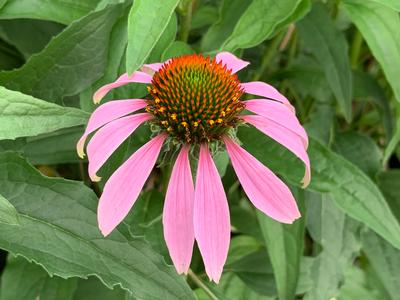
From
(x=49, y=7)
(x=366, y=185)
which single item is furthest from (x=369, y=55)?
(x=49, y=7)

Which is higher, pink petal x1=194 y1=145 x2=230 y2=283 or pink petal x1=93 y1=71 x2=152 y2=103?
pink petal x1=93 y1=71 x2=152 y2=103

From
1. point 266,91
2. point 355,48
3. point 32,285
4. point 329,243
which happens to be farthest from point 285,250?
point 355,48

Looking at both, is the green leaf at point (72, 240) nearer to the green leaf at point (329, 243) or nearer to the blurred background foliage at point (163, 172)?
the blurred background foliage at point (163, 172)

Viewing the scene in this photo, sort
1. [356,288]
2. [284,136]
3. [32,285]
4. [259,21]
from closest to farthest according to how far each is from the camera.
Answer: [284,136]
[259,21]
[32,285]
[356,288]

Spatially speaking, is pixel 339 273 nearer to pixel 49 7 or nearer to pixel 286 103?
pixel 286 103

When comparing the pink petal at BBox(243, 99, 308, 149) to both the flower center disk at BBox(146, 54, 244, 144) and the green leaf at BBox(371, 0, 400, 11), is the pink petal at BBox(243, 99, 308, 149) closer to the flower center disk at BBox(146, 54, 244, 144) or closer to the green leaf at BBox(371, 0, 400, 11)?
the flower center disk at BBox(146, 54, 244, 144)

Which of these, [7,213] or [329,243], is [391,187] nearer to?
[329,243]

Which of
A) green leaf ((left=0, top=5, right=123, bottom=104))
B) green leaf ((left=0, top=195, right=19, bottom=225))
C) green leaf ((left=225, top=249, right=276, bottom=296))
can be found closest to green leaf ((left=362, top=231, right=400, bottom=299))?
green leaf ((left=225, top=249, right=276, bottom=296))
